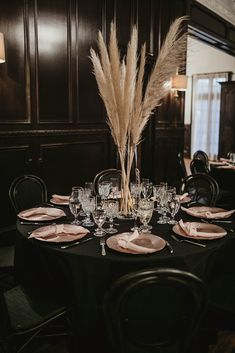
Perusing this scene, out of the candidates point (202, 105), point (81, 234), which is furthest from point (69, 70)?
point (202, 105)

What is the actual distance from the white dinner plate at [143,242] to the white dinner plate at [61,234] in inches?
6.3

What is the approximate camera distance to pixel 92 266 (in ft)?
4.87

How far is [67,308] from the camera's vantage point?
1.59 m

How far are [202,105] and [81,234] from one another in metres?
8.72

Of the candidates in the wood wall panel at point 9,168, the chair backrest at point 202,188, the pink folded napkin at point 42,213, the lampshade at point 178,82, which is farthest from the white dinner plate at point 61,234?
the lampshade at point 178,82

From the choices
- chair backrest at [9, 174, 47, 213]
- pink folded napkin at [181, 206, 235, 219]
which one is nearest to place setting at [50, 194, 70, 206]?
chair backrest at [9, 174, 47, 213]

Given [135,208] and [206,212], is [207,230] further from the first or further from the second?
[135,208]

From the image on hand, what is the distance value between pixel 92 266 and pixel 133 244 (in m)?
0.20

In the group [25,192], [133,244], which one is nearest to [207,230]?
[133,244]

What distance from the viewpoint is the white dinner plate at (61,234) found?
1.64 m

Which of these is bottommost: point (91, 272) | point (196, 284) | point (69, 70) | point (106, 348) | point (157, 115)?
point (106, 348)

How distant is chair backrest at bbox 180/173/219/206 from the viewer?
8.66 ft

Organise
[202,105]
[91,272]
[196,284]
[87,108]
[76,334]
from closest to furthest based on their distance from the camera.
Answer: [196,284] → [91,272] → [76,334] → [87,108] → [202,105]

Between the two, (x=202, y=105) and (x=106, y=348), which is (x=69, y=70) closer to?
(x=106, y=348)
